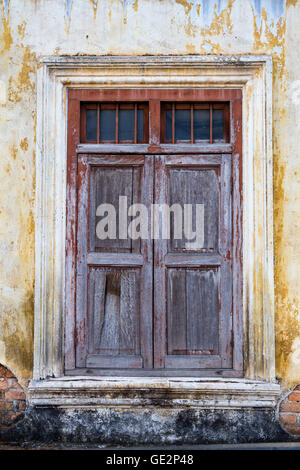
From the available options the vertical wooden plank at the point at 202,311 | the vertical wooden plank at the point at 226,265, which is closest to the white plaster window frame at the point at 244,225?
the vertical wooden plank at the point at 226,265

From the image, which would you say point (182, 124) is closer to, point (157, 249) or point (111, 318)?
point (157, 249)

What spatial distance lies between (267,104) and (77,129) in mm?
1389

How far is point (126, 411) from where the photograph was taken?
11.2ft

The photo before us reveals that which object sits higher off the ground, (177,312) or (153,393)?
(177,312)

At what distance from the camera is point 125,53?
3.47 meters

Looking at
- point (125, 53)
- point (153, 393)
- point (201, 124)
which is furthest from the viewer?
point (201, 124)

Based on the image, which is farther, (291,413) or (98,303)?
(98,303)

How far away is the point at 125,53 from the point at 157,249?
1441mm

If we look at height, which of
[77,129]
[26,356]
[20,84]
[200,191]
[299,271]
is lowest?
[26,356]

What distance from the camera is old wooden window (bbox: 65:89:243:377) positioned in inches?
138

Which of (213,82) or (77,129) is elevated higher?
(213,82)

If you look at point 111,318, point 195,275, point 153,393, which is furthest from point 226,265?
point 153,393

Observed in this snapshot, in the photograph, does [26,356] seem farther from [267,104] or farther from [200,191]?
[267,104]

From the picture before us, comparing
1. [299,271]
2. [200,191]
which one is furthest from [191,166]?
[299,271]
